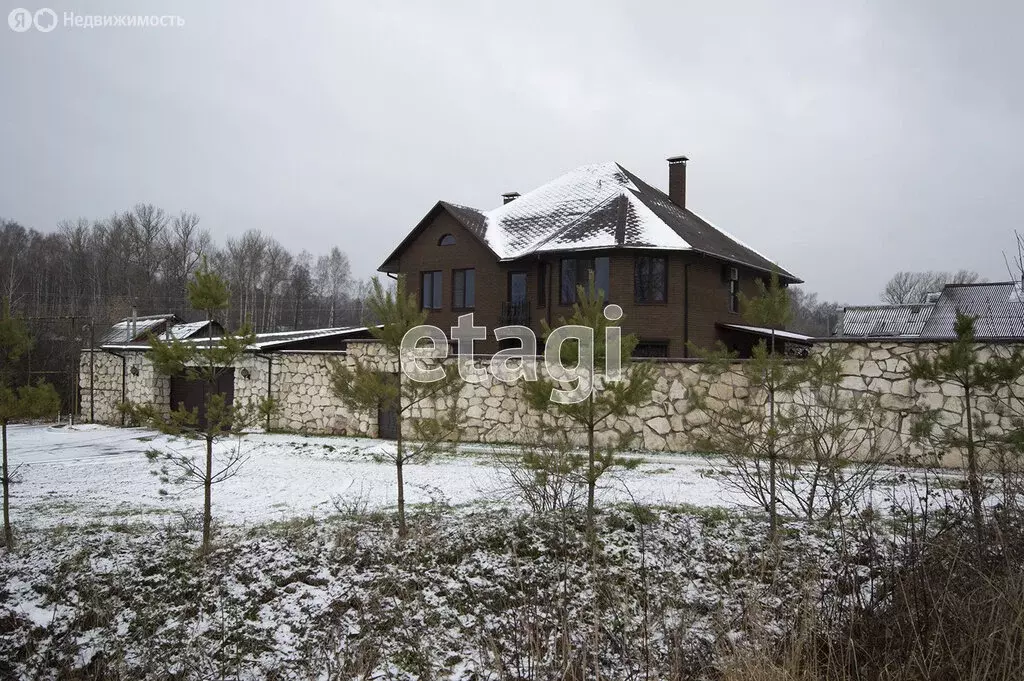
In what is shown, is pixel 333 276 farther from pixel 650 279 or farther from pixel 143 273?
pixel 650 279

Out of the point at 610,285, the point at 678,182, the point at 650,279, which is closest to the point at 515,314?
the point at 610,285

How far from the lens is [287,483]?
967cm

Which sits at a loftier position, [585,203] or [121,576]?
[585,203]

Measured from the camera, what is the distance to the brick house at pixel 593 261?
18.5 metres

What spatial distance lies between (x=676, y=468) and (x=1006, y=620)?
712cm

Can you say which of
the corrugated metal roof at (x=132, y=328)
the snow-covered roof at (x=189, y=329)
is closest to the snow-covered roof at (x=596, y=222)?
the snow-covered roof at (x=189, y=329)

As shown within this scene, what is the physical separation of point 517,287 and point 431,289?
138 inches

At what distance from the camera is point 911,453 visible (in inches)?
420

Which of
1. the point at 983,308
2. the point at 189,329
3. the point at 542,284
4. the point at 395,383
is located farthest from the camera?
the point at 983,308

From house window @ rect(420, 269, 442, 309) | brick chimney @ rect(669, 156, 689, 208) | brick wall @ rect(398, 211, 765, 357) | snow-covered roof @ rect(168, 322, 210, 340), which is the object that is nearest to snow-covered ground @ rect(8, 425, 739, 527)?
brick wall @ rect(398, 211, 765, 357)

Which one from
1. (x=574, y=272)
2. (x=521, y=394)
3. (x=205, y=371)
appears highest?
(x=574, y=272)

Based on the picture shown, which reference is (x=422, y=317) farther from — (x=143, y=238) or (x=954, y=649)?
(x=143, y=238)

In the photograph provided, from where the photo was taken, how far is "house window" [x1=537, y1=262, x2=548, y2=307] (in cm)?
1998

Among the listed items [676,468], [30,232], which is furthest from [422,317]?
[30,232]
